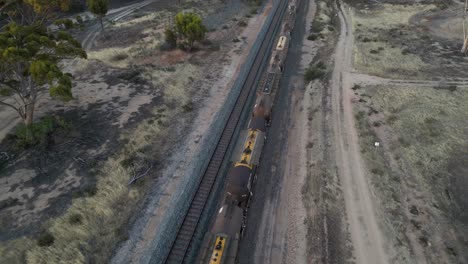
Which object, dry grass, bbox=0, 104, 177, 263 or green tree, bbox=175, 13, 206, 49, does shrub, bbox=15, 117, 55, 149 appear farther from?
green tree, bbox=175, 13, 206, 49

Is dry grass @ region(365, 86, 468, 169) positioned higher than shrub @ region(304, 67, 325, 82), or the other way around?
shrub @ region(304, 67, 325, 82)

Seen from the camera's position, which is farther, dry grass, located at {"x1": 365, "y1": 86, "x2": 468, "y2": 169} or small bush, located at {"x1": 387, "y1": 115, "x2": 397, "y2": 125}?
small bush, located at {"x1": 387, "y1": 115, "x2": 397, "y2": 125}

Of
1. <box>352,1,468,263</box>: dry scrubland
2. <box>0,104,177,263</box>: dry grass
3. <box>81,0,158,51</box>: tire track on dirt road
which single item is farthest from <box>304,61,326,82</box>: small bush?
<box>81,0,158,51</box>: tire track on dirt road

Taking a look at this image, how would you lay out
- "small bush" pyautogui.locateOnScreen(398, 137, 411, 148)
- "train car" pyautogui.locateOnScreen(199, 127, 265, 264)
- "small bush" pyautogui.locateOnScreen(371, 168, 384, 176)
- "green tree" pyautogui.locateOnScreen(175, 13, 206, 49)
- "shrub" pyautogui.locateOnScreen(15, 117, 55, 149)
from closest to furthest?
"train car" pyautogui.locateOnScreen(199, 127, 265, 264) → "small bush" pyautogui.locateOnScreen(371, 168, 384, 176) → "shrub" pyautogui.locateOnScreen(15, 117, 55, 149) → "small bush" pyautogui.locateOnScreen(398, 137, 411, 148) → "green tree" pyautogui.locateOnScreen(175, 13, 206, 49)

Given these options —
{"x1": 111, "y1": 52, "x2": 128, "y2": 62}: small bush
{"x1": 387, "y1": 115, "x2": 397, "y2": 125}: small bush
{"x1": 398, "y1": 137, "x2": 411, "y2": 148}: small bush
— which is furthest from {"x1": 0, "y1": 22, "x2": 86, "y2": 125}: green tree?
{"x1": 387, "y1": 115, "x2": 397, "y2": 125}: small bush

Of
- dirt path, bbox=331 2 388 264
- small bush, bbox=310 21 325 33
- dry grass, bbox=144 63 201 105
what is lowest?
dirt path, bbox=331 2 388 264

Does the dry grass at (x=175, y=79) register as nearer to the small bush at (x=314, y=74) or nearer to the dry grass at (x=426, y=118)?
the small bush at (x=314, y=74)

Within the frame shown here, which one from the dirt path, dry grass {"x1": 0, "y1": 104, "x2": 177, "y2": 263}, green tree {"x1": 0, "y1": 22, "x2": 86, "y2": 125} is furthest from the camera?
green tree {"x1": 0, "y1": 22, "x2": 86, "y2": 125}
